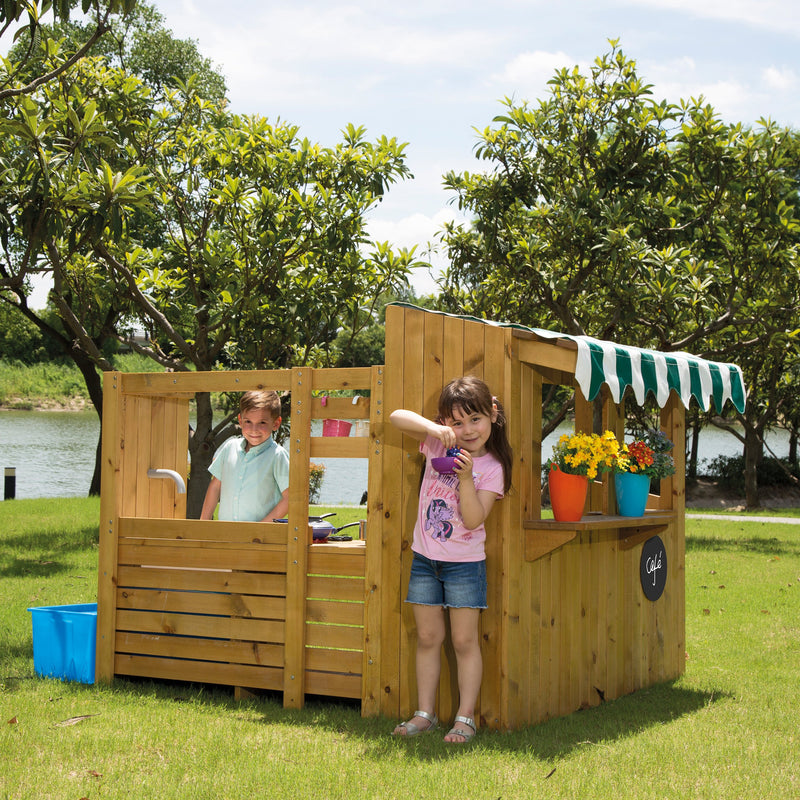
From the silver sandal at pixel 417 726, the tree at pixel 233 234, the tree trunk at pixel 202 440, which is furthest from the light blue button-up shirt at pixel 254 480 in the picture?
the tree trunk at pixel 202 440

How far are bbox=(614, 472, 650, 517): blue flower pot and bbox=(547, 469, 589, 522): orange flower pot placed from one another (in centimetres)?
71

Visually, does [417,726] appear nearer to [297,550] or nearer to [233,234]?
[297,550]

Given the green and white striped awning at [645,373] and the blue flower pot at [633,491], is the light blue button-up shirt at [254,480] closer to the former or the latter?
the green and white striped awning at [645,373]

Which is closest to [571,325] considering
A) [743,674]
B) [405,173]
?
[405,173]

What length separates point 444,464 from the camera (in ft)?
15.4

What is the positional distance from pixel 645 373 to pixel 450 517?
1495 millimetres

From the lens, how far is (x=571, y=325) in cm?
1366

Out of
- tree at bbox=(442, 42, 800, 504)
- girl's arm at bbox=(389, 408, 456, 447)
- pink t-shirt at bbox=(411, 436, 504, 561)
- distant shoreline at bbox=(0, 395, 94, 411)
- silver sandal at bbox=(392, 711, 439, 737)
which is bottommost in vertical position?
silver sandal at bbox=(392, 711, 439, 737)

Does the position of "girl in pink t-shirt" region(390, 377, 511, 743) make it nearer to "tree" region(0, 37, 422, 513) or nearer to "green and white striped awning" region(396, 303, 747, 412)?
"green and white striped awning" region(396, 303, 747, 412)

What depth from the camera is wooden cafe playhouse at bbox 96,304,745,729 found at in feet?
16.6

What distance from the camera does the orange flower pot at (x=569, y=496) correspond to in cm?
515

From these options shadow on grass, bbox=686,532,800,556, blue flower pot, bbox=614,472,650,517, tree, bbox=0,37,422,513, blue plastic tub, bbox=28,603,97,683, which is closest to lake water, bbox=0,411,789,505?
shadow on grass, bbox=686,532,800,556

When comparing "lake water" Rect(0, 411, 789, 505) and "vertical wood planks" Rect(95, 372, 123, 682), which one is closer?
"vertical wood planks" Rect(95, 372, 123, 682)

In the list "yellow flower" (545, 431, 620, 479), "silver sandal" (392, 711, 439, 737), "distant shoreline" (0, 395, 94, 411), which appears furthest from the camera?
"distant shoreline" (0, 395, 94, 411)
